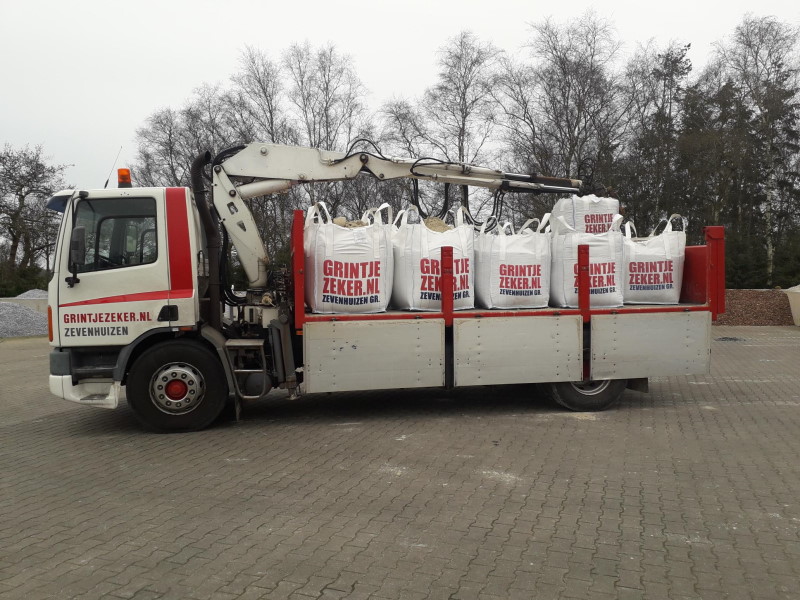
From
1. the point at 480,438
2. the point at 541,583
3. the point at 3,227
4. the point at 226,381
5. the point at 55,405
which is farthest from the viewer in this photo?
the point at 3,227

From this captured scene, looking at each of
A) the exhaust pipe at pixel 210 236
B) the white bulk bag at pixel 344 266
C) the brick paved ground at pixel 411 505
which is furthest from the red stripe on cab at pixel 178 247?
the brick paved ground at pixel 411 505

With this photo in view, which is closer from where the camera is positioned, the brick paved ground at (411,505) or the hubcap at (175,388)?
the brick paved ground at (411,505)

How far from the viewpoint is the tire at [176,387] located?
710 centimetres

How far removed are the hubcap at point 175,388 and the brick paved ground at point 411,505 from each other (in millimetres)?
373

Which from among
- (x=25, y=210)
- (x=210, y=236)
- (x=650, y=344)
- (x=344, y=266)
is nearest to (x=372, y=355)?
(x=344, y=266)

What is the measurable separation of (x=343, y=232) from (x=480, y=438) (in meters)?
2.69

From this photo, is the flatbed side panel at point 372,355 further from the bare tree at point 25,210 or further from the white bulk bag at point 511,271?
the bare tree at point 25,210

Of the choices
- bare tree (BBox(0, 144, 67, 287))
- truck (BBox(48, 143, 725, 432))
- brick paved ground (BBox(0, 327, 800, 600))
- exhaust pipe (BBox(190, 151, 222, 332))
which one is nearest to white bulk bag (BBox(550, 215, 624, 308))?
truck (BBox(48, 143, 725, 432))

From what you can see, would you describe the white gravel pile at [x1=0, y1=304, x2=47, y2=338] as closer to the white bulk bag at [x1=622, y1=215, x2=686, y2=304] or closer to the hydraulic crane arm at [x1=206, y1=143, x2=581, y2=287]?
the hydraulic crane arm at [x1=206, y1=143, x2=581, y2=287]

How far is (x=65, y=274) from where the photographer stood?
7.00 meters

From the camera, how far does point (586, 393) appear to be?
8.18 m

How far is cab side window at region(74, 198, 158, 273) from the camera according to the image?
7.04 metres

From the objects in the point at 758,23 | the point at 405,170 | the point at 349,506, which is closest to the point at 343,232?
the point at 405,170

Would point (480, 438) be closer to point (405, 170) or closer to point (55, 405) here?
point (405, 170)
